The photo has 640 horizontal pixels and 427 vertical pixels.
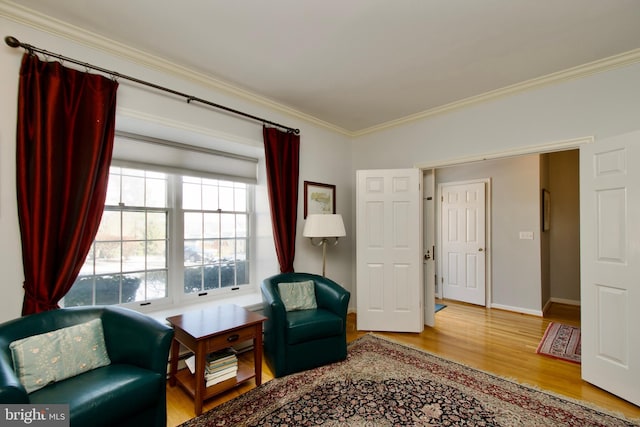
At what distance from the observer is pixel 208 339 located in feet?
6.84

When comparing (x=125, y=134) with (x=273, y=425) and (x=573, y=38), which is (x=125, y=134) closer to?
(x=273, y=425)

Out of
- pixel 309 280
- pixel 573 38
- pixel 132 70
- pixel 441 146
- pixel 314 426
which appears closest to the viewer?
pixel 314 426

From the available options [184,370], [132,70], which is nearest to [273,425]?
[184,370]

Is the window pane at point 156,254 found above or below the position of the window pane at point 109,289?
above

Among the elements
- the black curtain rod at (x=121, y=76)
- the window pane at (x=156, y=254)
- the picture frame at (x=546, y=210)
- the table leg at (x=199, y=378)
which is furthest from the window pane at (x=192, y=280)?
the picture frame at (x=546, y=210)

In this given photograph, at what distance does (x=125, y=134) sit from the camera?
2520 millimetres

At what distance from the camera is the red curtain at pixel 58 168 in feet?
6.12

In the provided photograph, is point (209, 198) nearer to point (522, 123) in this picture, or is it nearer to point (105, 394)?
point (105, 394)

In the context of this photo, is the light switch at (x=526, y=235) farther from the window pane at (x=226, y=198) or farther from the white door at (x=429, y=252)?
the window pane at (x=226, y=198)

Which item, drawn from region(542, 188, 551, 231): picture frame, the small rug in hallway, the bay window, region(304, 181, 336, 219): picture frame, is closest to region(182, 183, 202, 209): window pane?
the bay window

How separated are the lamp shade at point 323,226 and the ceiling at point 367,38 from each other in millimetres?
1353

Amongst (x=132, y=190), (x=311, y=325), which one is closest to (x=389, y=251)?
(x=311, y=325)

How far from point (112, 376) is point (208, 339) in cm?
58

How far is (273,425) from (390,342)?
1727 millimetres
